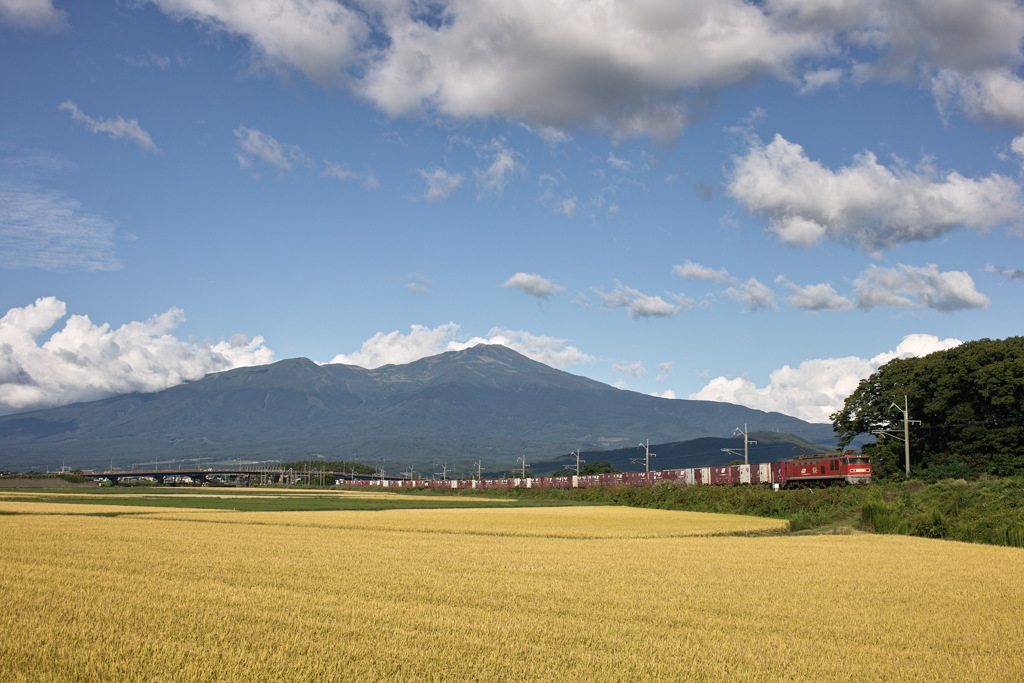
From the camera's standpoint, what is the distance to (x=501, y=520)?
52.2 meters

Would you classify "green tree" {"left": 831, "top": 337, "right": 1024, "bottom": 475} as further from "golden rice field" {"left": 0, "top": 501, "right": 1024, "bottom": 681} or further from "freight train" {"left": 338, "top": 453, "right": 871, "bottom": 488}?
"golden rice field" {"left": 0, "top": 501, "right": 1024, "bottom": 681}

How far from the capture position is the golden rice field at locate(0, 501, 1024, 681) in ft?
38.3

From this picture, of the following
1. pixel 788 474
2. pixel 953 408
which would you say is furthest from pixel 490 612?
pixel 953 408

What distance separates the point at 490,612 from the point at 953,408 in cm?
7588

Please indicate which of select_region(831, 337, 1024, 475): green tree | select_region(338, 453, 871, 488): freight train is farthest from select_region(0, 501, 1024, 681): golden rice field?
select_region(831, 337, 1024, 475): green tree

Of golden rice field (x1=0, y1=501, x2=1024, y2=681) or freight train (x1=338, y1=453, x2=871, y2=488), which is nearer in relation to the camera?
golden rice field (x1=0, y1=501, x2=1024, y2=681)

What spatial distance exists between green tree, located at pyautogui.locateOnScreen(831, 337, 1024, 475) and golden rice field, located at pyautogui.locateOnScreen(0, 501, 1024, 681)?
52.1 metres

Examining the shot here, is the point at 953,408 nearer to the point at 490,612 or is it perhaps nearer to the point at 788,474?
the point at 788,474

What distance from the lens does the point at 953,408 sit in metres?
76.4

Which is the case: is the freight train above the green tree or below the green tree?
below

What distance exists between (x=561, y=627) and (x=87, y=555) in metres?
16.7

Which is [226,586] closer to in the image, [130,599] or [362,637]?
[130,599]

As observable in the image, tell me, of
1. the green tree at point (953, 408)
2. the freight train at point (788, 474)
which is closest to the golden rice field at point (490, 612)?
the freight train at point (788, 474)

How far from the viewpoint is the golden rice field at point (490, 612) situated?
38.3 ft
